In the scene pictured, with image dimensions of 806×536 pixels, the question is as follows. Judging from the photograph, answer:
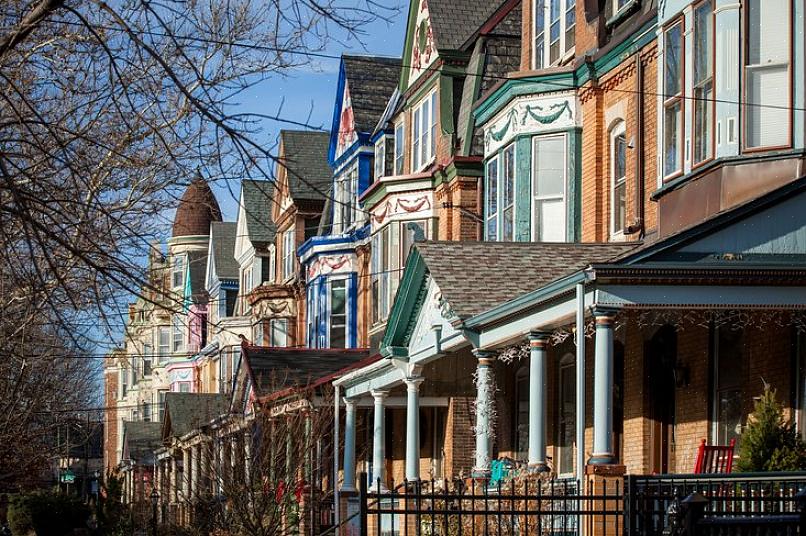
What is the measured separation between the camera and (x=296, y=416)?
1159 inches

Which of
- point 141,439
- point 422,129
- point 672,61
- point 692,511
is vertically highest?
point 422,129

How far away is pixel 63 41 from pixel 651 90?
30.8ft

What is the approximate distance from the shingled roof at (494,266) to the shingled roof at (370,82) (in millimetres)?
18790

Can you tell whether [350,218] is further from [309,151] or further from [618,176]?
[618,176]

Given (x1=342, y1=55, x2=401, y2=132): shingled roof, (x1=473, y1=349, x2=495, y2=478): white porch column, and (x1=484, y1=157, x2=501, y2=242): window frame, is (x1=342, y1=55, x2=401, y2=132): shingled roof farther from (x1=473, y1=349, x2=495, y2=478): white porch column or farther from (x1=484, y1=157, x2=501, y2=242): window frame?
(x1=473, y1=349, x2=495, y2=478): white porch column

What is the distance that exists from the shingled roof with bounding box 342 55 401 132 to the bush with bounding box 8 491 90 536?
18.0m

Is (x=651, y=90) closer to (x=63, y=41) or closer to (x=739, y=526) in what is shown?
(x=63, y=41)

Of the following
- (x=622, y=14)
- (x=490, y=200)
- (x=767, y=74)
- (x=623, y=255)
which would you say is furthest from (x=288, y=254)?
(x=767, y=74)

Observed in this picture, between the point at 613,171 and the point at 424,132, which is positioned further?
the point at 424,132

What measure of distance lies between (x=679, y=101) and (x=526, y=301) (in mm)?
3536

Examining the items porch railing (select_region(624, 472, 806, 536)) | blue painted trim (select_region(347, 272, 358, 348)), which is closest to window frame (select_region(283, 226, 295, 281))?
blue painted trim (select_region(347, 272, 358, 348))

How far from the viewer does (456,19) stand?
105 ft

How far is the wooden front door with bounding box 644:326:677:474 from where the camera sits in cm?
2009

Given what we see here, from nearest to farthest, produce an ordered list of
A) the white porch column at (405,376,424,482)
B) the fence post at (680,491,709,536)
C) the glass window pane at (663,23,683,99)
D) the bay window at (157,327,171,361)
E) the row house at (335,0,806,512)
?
the fence post at (680,491,709,536) → the row house at (335,0,806,512) → the glass window pane at (663,23,683,99) → the white porch column at (405,376,424,482) → the bay window at (157,327,171,361)
